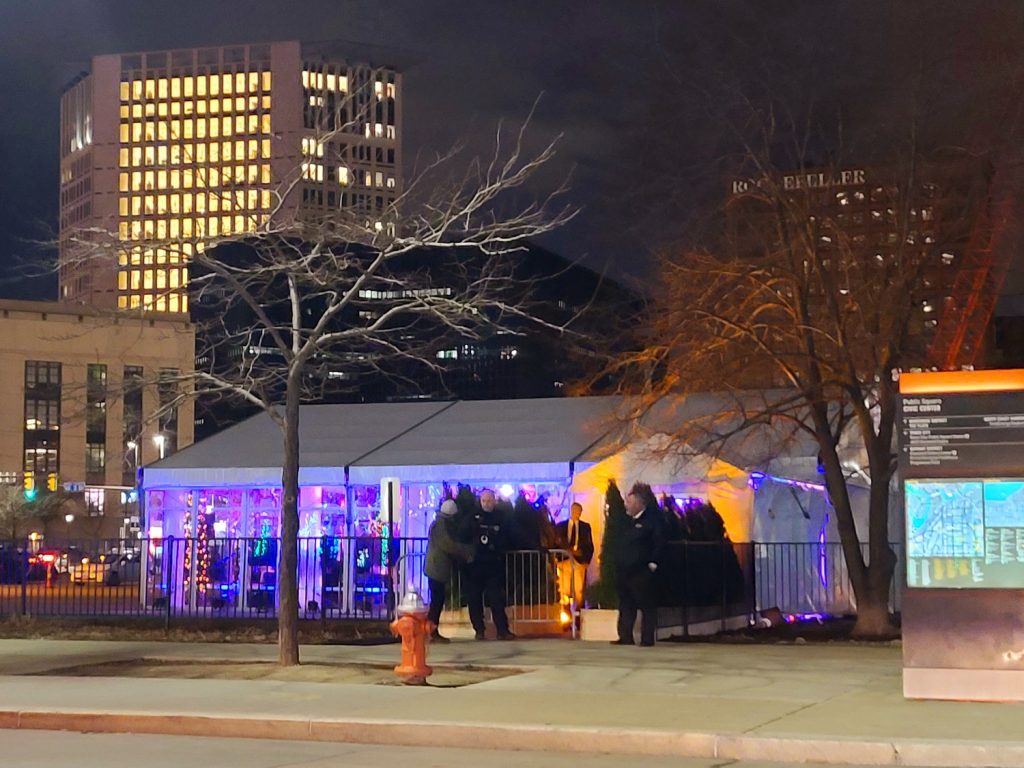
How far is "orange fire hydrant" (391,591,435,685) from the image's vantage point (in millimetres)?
14305

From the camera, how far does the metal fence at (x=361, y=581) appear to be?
2105 cm

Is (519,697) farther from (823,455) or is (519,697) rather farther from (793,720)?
(823,455)

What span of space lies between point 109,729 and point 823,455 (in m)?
12.2

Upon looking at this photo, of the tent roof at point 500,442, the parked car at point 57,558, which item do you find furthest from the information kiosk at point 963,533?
the parked car at point 57,558

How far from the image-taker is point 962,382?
12734 mm

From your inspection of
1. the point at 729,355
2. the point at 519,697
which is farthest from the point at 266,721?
the point at 729,355

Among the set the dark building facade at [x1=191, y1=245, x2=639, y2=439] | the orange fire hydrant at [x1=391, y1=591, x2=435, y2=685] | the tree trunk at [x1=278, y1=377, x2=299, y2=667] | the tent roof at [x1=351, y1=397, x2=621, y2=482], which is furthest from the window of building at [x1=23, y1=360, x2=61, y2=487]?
the orange fire hydrant at [x1=391, y1=591, x2=435, y2=685]

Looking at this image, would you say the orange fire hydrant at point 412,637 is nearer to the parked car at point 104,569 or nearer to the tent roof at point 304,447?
the tent roof at point 304,447

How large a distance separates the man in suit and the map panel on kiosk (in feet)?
26.0

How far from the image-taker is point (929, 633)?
12.8 metres

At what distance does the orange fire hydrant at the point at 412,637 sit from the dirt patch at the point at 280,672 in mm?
287

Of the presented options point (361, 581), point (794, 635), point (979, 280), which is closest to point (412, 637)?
point (794, 635)

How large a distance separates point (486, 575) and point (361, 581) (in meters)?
5.77

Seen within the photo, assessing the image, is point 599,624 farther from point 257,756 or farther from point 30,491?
point 30,491
